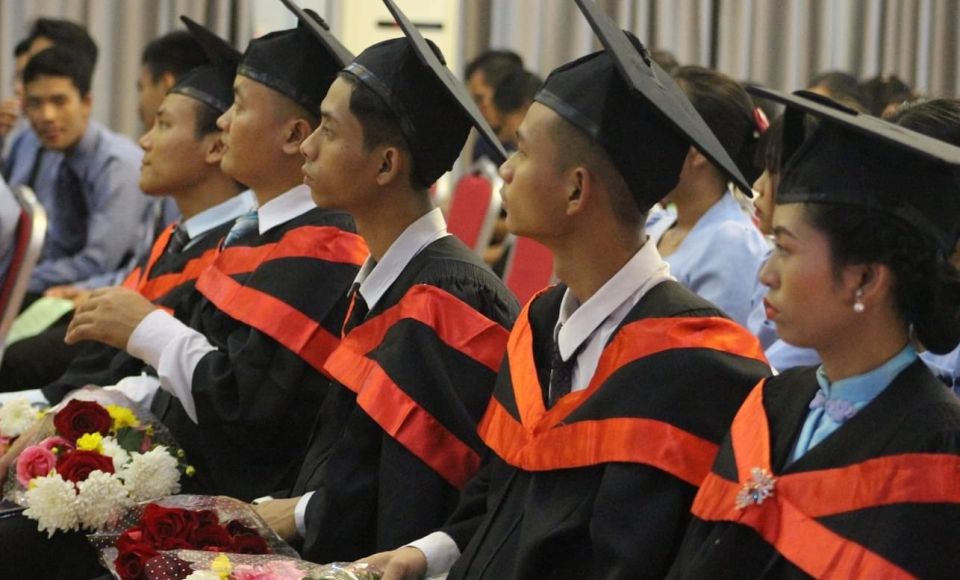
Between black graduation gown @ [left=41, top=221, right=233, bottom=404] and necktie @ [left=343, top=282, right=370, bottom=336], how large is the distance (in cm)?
60

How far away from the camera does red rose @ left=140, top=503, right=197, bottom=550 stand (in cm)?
220

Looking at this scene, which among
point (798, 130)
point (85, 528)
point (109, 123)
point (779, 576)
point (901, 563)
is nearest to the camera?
point (901, 563)

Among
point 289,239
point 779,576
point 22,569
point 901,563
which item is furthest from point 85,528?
point 901,563

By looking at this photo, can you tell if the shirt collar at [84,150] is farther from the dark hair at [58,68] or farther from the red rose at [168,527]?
the red rose at [168,527]

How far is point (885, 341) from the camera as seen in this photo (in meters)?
1.63

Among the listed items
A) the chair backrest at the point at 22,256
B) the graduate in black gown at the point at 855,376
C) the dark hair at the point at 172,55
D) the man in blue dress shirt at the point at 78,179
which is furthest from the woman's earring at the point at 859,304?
the man in blue dress shirt at the point at 78,179

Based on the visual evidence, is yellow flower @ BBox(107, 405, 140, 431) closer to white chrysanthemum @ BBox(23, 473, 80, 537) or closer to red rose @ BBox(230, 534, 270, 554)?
white chrysanthemum @ BBox(23, 473, 80, 537)

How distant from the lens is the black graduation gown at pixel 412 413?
230 cm

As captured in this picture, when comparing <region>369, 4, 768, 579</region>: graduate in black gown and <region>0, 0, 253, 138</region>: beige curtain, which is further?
<region>0, 0, 253, 138</region>: beige curtain

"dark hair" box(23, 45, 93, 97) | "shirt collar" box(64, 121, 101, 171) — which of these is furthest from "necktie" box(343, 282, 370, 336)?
"dark hair" box(23, 45, 93, 97)

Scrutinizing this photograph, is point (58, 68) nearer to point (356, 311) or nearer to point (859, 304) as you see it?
point (356, 311)

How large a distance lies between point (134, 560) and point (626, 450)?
2.69 ft

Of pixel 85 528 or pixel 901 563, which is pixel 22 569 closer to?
pixel 85 528

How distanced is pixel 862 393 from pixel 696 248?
5.48 feet
